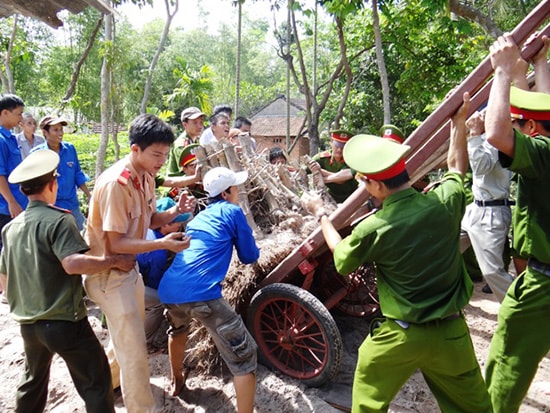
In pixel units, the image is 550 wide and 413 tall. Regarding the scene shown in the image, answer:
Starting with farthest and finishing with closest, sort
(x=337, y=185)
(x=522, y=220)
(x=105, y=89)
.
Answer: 1. (x=105, y=89)
2. (x=337, y=185)
3. (x=522, y=220)

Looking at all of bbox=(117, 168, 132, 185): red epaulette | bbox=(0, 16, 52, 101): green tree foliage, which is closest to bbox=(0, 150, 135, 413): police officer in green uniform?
bbox=(117, 168, 132, 185): red epaulette

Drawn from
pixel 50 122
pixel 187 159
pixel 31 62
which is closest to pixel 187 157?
pixel 187 159

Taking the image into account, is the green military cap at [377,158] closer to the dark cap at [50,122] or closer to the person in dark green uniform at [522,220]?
the person in dark green uniform at [522,220]

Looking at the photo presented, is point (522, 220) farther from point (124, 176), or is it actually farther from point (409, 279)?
point (124, 176)

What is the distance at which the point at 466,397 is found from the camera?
215 centimetres

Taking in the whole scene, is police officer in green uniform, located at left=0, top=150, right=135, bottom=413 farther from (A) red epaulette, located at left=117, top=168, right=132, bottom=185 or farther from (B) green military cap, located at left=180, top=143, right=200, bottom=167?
(B) green military cap, located at left=180, top=143, right=200, bottom=167

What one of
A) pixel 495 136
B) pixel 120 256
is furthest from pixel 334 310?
pixel 495 136

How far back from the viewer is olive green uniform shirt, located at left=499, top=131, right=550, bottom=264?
2.00 m

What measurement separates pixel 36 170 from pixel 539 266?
282 cm

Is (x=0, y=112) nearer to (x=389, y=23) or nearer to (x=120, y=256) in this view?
(x=120, y=256)

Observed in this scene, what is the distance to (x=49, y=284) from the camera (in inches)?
93.7

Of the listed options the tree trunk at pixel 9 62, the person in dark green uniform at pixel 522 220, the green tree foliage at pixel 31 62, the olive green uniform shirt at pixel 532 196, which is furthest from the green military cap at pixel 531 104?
the green tree foliage at pixel 31 62

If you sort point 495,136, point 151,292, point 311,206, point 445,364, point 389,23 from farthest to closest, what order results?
1. point 389,23
2. point 151,292
3. point 311,206
4. point 445,364
5. point 495,136

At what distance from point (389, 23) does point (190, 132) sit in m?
6.97
